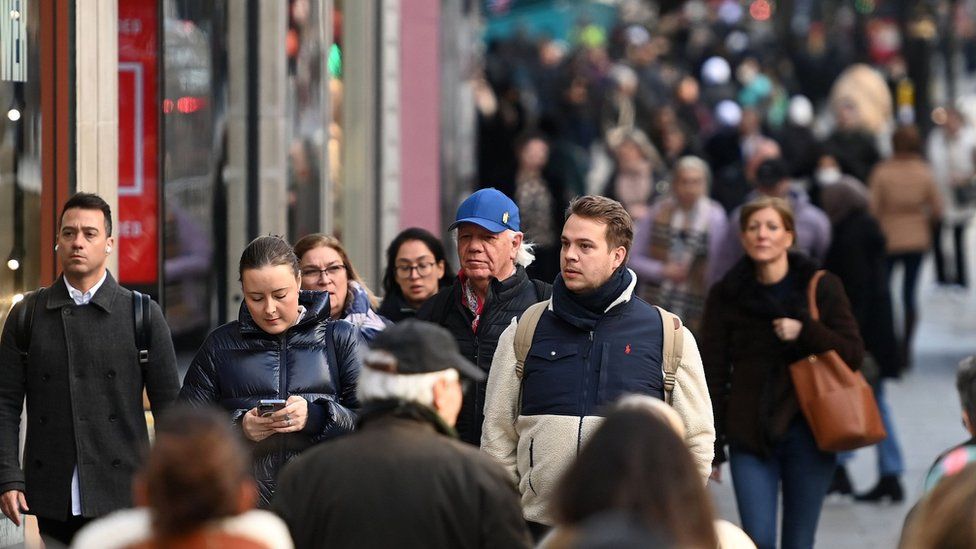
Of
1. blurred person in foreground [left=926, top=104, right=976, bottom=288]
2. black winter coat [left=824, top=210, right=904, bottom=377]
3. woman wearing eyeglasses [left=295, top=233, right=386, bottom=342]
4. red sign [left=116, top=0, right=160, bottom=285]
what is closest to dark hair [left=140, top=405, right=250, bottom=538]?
woman wearing eyeglasses [left=295, top=233, right=386, bottom=342]

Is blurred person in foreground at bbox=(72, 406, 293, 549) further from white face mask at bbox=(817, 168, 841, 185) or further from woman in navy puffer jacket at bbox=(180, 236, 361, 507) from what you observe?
white face mask at bbox=(817, 168, 841, 185)

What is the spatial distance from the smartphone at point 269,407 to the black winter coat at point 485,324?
1.01 metres

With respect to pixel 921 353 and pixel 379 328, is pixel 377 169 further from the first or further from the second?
pixel 379 328

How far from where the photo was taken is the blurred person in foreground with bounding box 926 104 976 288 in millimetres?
19000

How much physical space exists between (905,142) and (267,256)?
984cm

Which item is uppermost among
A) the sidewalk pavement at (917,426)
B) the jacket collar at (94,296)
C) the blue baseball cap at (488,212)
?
the blue baseball cap at (488,212)

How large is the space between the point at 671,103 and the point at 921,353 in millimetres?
9943

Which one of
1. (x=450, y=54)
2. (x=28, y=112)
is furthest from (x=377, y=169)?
(x=28, y=112)

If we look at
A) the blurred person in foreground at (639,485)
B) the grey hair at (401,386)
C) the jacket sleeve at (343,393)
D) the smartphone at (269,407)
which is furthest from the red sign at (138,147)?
the blurred person in foreground at (639,485)

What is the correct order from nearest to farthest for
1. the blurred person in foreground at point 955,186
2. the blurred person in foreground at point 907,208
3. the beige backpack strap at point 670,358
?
the beige backpack strap at point 670,358, the blurred person in foreground at point 907,208, the blurred person in foreground at point 955,186

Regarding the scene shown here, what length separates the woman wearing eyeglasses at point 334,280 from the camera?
737 cm

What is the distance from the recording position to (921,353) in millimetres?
17109

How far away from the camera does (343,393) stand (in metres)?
6.30

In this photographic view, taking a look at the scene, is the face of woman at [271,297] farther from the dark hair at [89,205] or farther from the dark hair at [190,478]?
the dark hair at [190,478]
